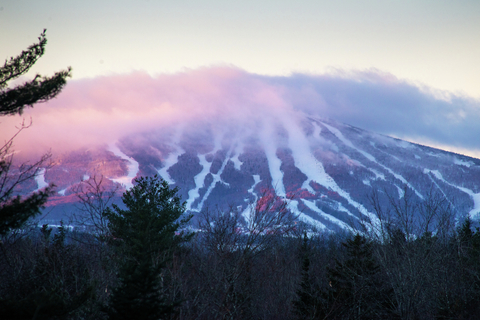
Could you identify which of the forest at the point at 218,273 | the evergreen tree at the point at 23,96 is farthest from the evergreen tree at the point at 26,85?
the forest at the point at 218,273

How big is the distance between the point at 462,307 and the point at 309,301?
8410 mm

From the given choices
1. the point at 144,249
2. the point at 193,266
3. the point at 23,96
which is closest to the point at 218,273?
the point at 193,266

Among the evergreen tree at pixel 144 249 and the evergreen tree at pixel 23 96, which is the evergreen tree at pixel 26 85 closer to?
the evergreen tree at pixel 23 96

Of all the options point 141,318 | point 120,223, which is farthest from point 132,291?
point 120,223

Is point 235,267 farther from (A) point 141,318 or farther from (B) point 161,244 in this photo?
(B) point 161,244

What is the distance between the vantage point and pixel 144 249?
15109mm

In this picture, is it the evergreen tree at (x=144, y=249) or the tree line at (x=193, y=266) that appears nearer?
the tree line at (x=193, y=266)

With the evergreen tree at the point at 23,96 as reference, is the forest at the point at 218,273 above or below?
below

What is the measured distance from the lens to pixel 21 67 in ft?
31.4

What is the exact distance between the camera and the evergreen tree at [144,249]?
1059 cm

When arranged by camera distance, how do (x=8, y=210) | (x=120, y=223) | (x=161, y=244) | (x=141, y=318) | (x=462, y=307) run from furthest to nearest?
1. (x=120, y=223)
2. (x=161, y=244)
3. (x=462, y=307)
4. (x=141, y=318)
5. (x=8, y=210)

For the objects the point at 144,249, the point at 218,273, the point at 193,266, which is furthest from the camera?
the point at 218,273

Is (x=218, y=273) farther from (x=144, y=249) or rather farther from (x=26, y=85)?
(x=26, y=85)

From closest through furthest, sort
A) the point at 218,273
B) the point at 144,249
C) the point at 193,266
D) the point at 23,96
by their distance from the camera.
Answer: the point at 23,96 < the point at 144,249 < the point at 193,266 < the point at 218,273
